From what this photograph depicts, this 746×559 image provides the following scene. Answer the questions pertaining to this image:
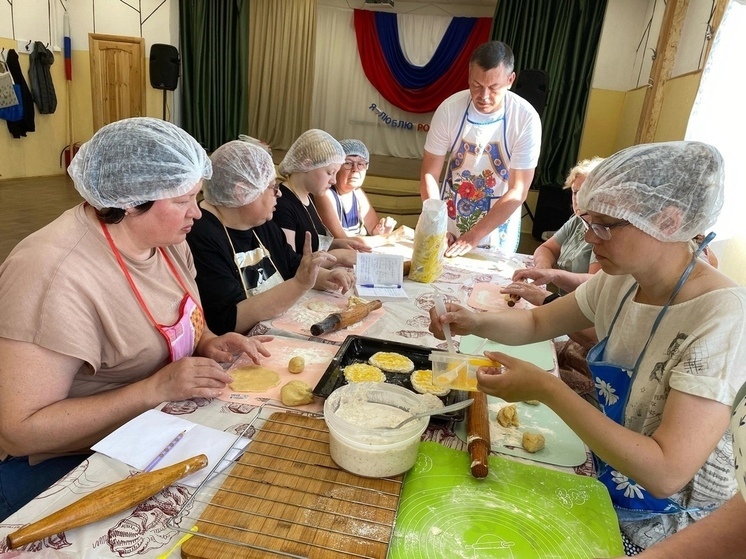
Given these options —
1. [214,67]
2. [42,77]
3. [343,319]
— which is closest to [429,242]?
[343,319]

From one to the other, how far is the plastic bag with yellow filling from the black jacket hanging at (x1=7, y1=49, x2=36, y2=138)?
8382 mm

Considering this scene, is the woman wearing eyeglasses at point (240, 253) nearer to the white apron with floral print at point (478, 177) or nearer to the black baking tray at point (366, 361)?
the black baking tray at point (366, 361)

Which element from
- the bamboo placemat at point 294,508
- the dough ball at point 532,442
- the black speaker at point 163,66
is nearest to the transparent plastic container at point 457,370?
the dough ball at point 532,442

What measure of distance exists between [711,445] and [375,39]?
410 inches

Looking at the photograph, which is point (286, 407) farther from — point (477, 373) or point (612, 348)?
point (612, 348)

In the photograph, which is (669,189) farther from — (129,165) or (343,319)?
(129,165)

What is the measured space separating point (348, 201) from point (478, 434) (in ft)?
9.29

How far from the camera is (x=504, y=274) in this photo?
296 cm

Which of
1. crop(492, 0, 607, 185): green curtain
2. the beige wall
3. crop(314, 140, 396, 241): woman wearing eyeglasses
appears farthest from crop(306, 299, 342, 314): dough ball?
the beige wall

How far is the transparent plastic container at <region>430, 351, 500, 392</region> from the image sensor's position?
4.41 ft

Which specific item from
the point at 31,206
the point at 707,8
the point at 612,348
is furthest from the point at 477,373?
the point at 31,206

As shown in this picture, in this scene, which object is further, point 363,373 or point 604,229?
point 363,373

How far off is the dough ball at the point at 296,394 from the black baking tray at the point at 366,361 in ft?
0.08

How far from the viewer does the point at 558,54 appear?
7.89 m
